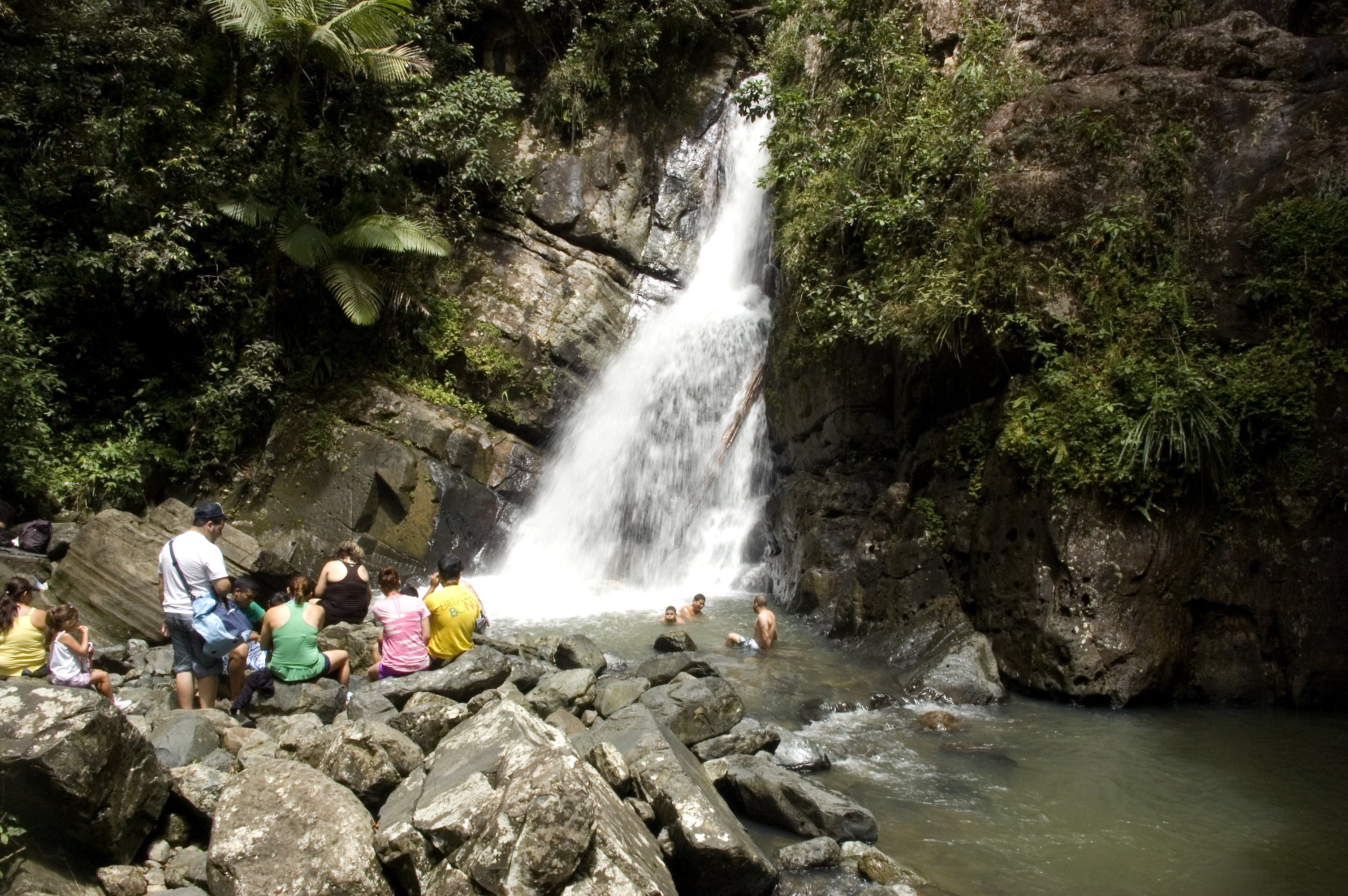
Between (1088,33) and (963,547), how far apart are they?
334 inches

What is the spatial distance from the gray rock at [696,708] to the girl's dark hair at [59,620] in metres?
4.44

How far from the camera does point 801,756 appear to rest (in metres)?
6.72

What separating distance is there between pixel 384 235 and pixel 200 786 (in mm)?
11312

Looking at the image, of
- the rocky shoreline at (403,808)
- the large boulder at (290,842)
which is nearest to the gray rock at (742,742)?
the rocky shoreline at (403,808)

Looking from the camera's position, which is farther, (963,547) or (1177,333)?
(963,547)

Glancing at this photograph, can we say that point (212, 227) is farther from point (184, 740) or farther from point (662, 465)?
point (184, 740)

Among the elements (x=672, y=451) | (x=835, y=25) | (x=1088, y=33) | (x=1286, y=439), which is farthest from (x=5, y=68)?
(x=1286, y=439)

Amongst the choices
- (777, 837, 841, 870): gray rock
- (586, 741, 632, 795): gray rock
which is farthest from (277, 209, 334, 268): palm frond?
(777, 837, 841, 870): gray rock

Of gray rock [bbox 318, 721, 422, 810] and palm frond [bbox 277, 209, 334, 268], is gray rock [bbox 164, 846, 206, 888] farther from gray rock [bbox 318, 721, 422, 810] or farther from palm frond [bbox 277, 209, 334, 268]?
palm frond [bbox 277, 209, 334, 268]

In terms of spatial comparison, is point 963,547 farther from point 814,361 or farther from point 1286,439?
point 814,361

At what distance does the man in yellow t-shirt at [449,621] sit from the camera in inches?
291

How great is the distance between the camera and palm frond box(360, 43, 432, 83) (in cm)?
1393

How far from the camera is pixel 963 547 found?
966 cm

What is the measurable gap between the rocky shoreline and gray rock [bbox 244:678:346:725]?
0.32 meters
